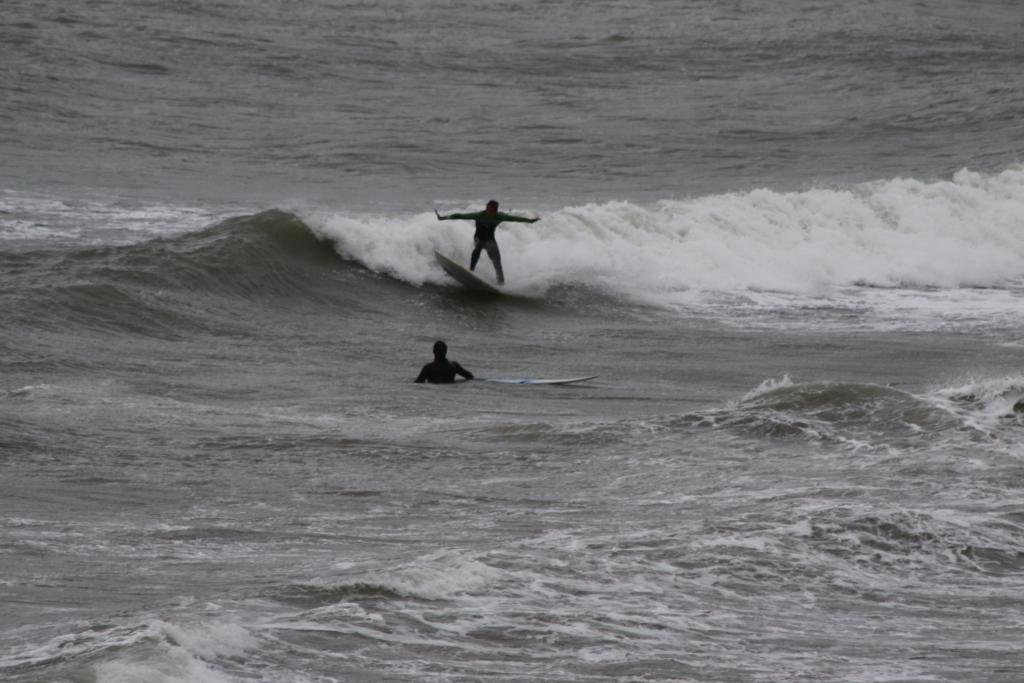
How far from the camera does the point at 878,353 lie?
18.0 meters

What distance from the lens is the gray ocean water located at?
8.15 m

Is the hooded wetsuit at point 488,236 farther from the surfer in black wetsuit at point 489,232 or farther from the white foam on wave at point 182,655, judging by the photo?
the white foam on wave at point 182,655

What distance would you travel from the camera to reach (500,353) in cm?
1802

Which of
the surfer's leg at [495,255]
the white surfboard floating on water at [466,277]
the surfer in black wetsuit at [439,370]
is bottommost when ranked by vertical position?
the surfer in black wetsuit at [439,370]

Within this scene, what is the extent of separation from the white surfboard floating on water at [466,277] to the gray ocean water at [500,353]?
19 centimetres

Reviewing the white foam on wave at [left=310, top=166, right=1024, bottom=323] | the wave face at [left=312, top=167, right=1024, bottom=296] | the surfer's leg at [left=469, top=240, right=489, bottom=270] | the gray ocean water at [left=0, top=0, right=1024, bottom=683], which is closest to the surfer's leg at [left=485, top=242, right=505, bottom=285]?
the surfer's leg at [left=469, top=240, right=489, bottom=270]

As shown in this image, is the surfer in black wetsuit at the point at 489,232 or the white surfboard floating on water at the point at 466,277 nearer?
the surfer in black wetsuit at the point at 489,232

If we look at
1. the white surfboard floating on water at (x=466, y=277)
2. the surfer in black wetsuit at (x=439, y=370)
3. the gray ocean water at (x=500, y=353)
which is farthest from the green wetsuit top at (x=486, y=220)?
the surfer in black wetsuit at (x=439, y=370)

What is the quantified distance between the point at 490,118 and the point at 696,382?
19.1 m

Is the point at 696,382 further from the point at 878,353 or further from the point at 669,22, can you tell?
the point at 669,22

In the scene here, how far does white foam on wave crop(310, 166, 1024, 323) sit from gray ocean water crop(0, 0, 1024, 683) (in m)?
0.08

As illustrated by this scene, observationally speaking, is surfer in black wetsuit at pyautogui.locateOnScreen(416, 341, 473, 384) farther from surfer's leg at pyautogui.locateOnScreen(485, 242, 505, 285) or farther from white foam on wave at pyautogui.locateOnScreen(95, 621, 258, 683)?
white foam on wave at pyautogui.locateOnScreen(95, 621, 258, 683)

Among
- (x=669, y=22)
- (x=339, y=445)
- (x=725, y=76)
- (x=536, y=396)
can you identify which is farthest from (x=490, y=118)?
(x=339, y=445)

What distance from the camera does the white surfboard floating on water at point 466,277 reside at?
824 inches
